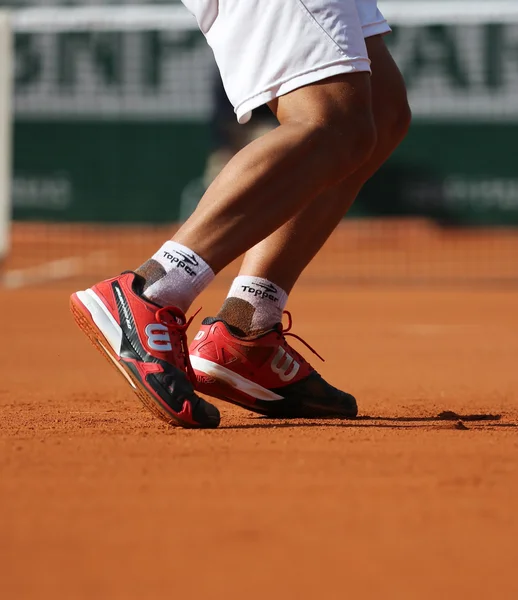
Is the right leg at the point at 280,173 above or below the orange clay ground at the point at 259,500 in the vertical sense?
above

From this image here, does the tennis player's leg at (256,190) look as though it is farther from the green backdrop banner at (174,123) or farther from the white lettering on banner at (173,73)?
the white lettering on banner at (173,73)

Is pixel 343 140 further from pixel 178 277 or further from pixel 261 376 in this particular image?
pixel 261 376

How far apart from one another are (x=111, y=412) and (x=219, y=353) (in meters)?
0.37

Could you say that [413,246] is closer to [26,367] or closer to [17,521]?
[26,367]

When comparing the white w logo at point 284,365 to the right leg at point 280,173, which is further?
the white w logo at point 284,365

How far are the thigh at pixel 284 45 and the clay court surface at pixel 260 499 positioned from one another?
815 mm

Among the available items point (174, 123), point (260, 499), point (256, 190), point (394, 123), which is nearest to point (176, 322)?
point (256, 190)

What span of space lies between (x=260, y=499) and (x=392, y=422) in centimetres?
104

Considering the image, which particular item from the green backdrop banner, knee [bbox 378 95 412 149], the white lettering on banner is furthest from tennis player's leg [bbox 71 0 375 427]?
the white lettering on banner

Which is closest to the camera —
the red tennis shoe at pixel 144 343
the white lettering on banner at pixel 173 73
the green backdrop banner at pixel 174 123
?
the red tennis shoe at pixel 144 343

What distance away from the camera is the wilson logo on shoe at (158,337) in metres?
2.63

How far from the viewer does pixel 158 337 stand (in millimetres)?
2645

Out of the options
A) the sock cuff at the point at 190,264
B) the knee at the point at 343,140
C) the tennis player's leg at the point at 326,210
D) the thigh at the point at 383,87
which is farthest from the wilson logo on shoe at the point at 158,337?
the thigh at the point at 383,87

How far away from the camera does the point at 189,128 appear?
12398 millimetres
